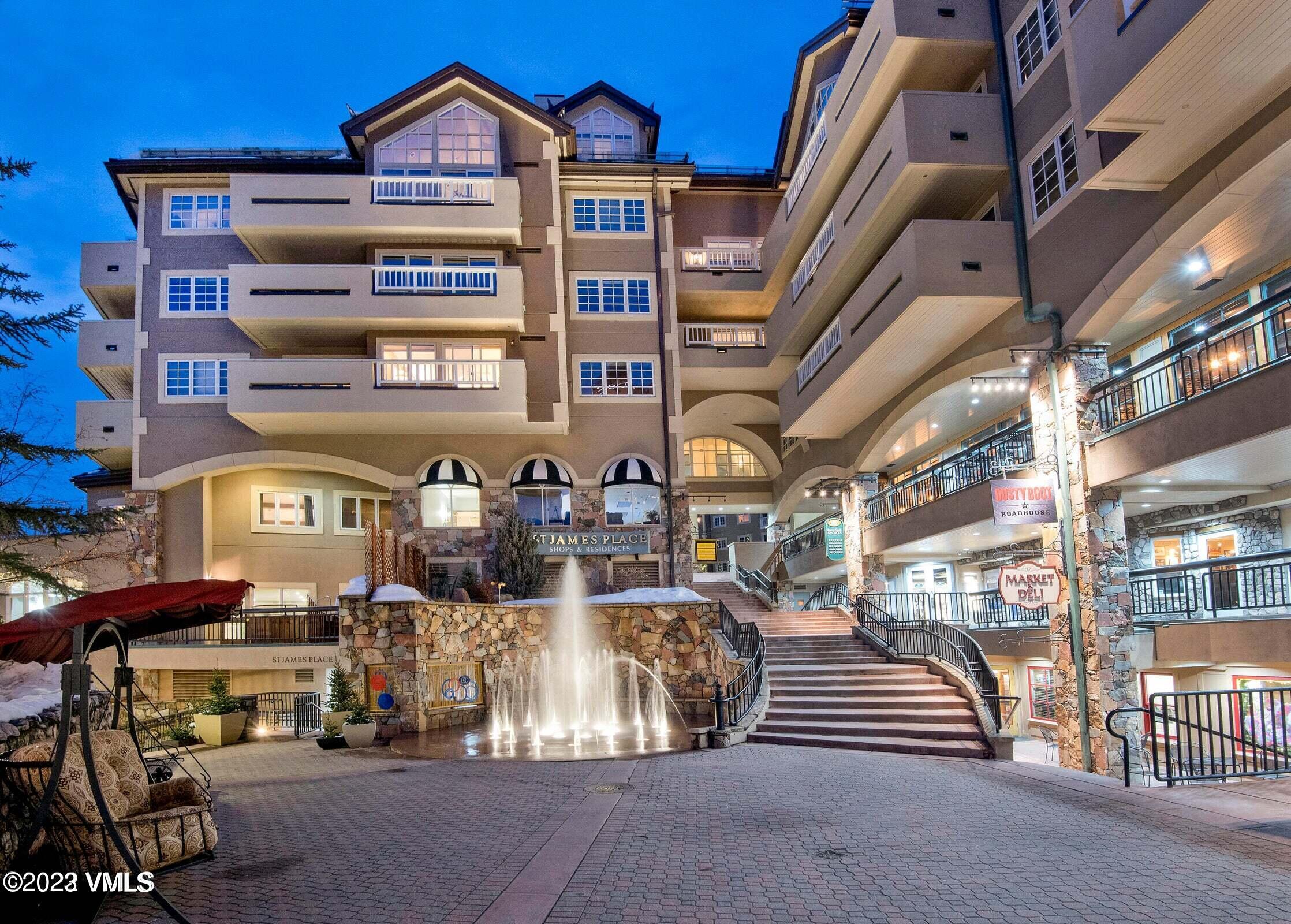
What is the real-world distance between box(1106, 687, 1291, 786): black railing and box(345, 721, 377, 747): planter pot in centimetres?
1425

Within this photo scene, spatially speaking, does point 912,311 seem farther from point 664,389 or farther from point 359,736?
point 359,736

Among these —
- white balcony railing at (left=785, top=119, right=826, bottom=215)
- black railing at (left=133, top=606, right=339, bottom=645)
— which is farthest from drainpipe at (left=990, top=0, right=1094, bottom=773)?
black railing at (left=133, top=606, right=339, bottom=645)

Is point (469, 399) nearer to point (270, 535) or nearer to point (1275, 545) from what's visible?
point (270, 535)

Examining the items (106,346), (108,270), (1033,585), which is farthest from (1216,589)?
(108,270)

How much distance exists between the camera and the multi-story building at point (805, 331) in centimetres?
1444

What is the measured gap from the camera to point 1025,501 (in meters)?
17.3

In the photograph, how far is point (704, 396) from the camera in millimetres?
35125

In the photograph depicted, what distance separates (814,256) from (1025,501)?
1227 cm

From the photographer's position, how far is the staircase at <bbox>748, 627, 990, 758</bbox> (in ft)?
51.8

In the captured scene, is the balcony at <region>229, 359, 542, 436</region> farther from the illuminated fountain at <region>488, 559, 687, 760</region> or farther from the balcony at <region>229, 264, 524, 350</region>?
the illuminated fountain at <region>488, 559, 687, 760</region>

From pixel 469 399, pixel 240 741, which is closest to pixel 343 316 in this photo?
pixel 469 399

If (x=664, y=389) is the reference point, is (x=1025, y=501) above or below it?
below

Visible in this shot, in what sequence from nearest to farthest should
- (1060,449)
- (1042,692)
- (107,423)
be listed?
(1060,449) → (1042,692) → (107,423)

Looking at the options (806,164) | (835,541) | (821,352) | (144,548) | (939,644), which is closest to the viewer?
(939,644)
